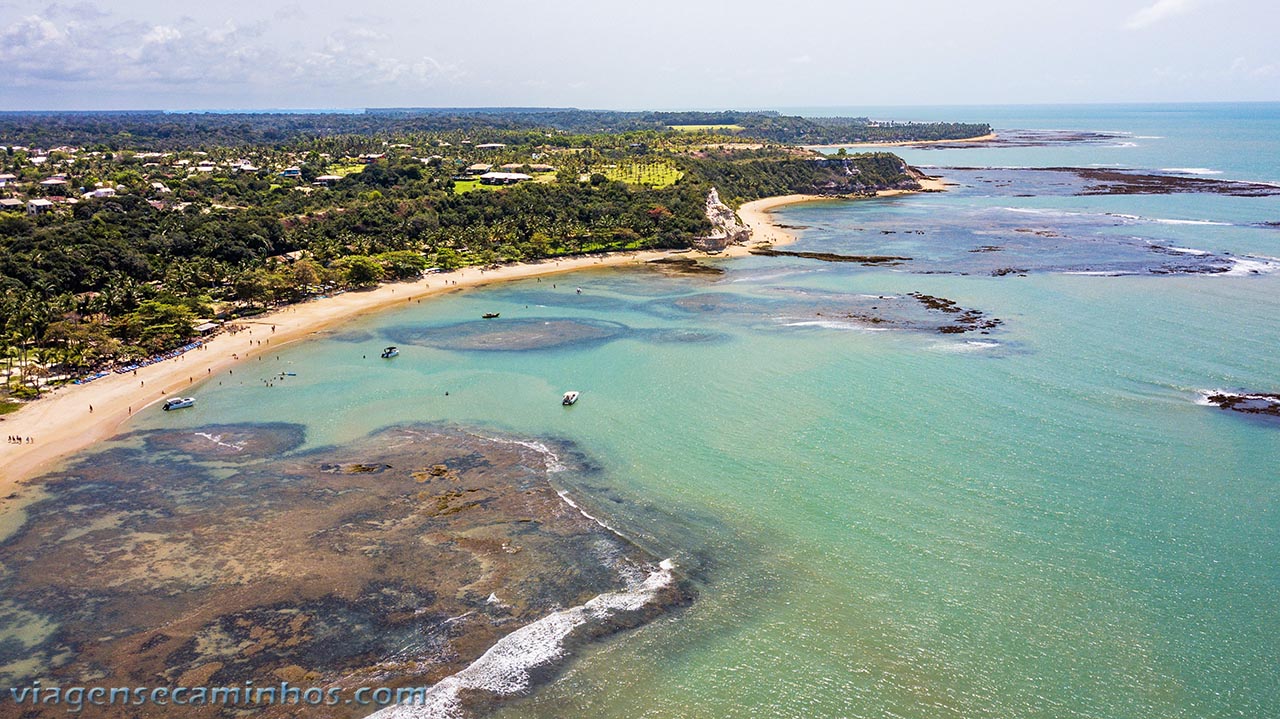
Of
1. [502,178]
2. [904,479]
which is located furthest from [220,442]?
[502,178]

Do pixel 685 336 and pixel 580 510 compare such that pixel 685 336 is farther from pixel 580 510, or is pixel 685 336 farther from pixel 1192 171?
pixel 1192 171

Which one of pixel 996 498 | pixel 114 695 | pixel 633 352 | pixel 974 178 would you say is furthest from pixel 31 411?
pixel 974 178

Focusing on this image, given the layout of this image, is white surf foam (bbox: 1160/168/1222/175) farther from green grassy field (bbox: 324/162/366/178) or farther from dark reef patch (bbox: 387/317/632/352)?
green grassy field (bbox: 324/162/366/178)

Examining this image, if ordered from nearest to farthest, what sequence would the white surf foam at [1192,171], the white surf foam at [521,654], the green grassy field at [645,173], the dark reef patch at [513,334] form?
1. the white surf foam at [521,654]
2. the dark reef patch at [513,334]
3. the green grassy field at [645,173]
4. the white surf foam at [1192,171]

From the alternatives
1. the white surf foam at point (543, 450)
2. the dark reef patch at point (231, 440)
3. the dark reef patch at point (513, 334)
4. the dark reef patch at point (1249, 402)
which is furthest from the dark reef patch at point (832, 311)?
the dark reef patch at point (231, 440)

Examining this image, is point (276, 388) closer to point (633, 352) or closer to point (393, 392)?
point (393, 392)

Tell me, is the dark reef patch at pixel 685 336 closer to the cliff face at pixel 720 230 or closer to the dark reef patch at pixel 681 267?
the dark reef patch at pixel 681 267

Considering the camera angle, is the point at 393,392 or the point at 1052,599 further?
the point at 393,392
